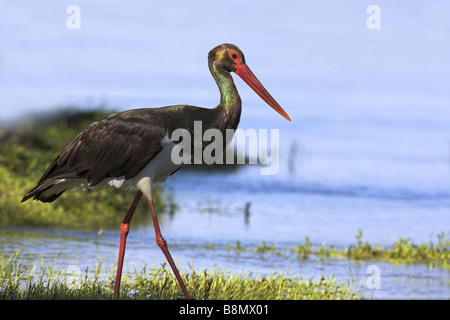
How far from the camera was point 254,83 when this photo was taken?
7.29m

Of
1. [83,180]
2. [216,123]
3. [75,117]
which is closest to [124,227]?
[83,180]

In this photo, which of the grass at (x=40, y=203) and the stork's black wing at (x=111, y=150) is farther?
the grass at (x=40, y=203)

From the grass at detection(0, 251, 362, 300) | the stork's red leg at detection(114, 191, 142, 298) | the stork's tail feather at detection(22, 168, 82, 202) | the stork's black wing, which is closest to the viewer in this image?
the grass at detection(0, 251, 362, 300)

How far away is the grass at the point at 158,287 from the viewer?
640 centimetres

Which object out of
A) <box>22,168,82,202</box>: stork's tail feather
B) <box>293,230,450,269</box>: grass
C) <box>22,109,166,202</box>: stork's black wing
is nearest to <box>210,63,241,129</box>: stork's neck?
<box>22,109,166,202</box>: stork's black wing

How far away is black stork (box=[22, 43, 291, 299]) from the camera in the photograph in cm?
670

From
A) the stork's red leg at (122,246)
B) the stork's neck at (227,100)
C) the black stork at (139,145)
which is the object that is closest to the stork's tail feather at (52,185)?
the black stork at (139,145)

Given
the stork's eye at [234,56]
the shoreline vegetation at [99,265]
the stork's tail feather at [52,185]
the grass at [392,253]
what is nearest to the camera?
the shoreline vegetation at [99,265]

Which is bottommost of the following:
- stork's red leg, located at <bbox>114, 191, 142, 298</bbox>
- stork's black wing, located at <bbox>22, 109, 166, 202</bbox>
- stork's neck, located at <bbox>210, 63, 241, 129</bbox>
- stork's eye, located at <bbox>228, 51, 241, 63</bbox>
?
stork's red leg, located at <bbox>114, 191, 142, 298</bbox>

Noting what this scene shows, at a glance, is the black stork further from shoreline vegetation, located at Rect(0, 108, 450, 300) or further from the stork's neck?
shoreline vegetation, located at Rect(0, 108, 450, 300)

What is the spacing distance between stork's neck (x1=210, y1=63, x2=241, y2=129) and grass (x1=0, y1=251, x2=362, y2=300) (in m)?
1.34

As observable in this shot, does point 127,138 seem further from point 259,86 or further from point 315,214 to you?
point 315,214

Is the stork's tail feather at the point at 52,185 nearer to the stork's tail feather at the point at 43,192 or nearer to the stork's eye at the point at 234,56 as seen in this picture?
the stork's tail feather at the point at 43,192

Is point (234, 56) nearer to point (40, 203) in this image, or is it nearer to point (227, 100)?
point (227, 100)
